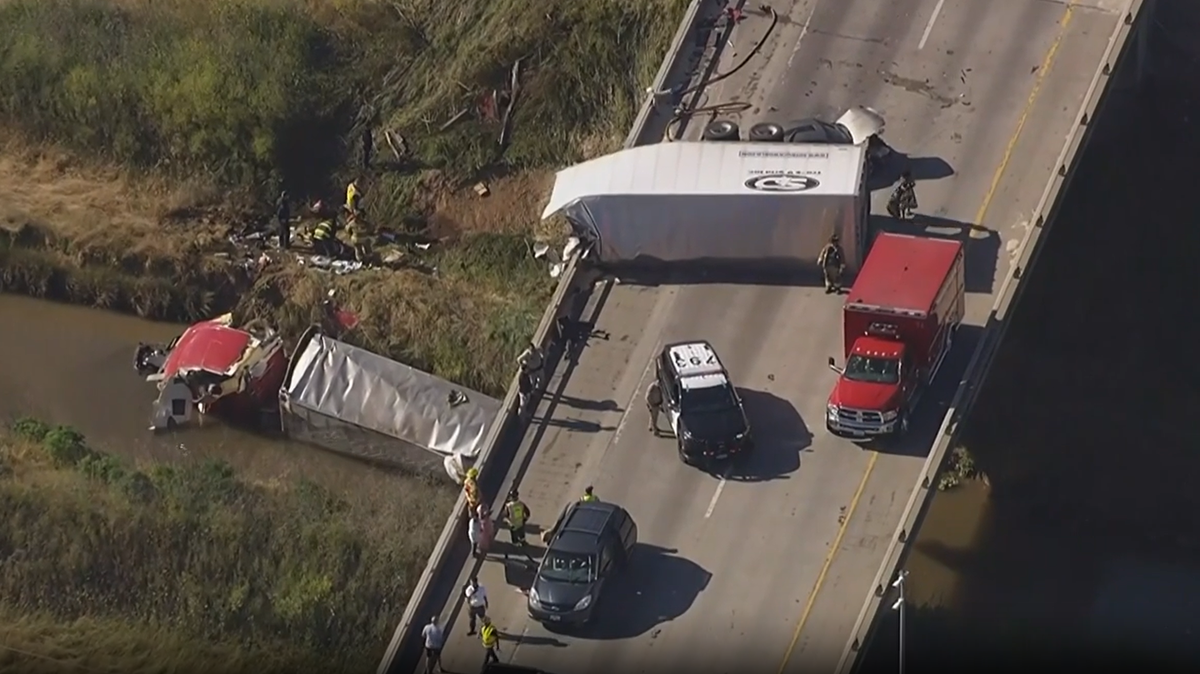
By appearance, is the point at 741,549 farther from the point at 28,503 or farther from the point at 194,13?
the point at 194,13

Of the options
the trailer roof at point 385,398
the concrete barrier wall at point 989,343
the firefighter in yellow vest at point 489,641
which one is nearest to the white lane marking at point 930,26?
the concrete barrier wall at point 989,343

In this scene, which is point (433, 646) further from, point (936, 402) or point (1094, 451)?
point (1094, 451)

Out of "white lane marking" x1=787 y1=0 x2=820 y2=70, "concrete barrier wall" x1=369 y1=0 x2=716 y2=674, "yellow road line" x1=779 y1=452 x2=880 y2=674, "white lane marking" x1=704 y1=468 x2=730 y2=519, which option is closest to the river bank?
"yellow road line" x1=779 y1=452 x2=880 y2=674

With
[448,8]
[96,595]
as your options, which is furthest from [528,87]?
[96,595]

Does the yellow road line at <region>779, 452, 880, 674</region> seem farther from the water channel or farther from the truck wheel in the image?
the water channel

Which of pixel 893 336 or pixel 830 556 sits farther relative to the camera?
pixel 893 336

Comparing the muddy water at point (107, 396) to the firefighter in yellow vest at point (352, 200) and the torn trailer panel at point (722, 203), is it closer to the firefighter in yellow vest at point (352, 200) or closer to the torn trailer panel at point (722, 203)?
the firefighter in yellow vest at point (352, 200)

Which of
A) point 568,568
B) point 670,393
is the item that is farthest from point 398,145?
point 568,568
